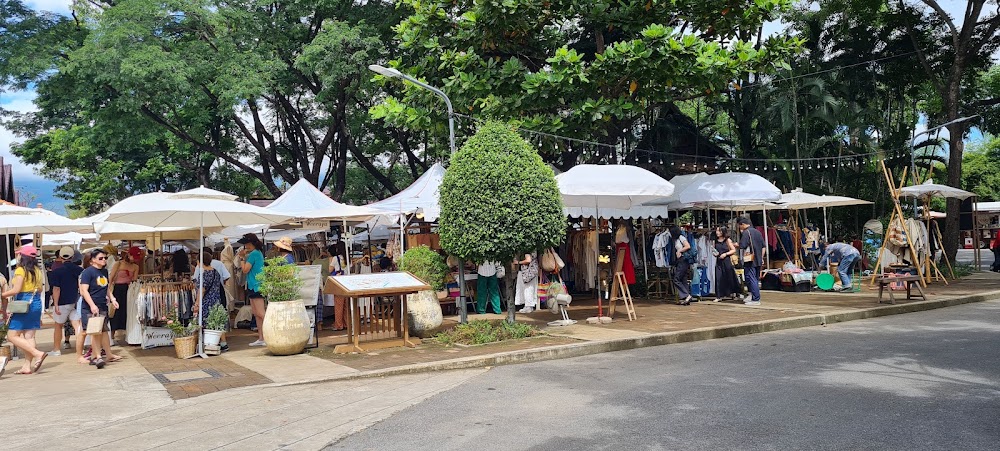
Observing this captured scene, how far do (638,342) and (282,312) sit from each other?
5297 millimetres

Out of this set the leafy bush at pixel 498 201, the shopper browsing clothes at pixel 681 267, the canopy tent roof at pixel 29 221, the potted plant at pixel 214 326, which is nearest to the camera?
the potted plant at pixel 214 326

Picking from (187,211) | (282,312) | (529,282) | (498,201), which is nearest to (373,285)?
(282,312)

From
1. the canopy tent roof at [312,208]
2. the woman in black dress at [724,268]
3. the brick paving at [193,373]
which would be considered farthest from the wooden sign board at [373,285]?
the woman in black dress at [724,268]

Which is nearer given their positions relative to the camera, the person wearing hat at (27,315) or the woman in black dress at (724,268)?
the person wearing hat at (27,315)

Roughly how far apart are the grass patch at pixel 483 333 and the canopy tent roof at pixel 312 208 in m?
3.83

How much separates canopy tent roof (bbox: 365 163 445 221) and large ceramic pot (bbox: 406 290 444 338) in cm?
275

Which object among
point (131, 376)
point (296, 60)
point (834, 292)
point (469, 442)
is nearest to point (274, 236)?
point (296, 60)

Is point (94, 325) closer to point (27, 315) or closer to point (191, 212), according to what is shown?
point (27, 315)

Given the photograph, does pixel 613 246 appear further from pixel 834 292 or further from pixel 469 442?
pixel 469 442

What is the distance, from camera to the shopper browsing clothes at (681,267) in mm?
16141

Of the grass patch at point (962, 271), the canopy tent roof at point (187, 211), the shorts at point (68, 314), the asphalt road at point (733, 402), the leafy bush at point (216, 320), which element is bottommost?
the asphalt road at point (733, 402)

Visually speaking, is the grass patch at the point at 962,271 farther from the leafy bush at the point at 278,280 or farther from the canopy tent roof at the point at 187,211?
the canopy tent roof at the point at 187,211

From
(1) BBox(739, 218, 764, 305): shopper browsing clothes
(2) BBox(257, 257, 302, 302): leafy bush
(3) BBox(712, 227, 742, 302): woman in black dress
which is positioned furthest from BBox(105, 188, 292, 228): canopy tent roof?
(1) BBox(739, 218, 764, 305): shopper browsing clothes

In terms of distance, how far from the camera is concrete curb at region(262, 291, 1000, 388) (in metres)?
9.58
